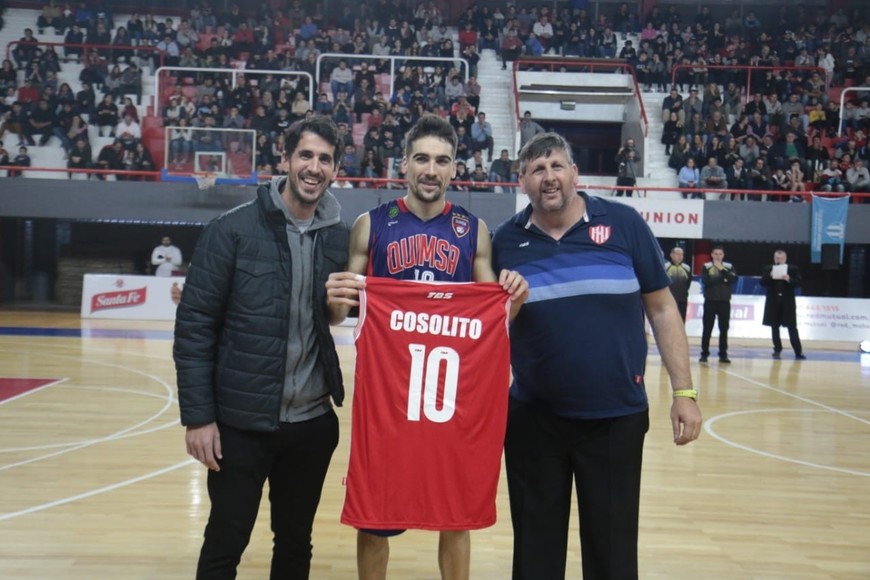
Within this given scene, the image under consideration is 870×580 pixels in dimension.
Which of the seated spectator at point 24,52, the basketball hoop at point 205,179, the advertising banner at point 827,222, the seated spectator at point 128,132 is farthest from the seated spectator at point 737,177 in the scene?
the seated spectator at point 24,52

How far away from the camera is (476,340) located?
3.20 metres

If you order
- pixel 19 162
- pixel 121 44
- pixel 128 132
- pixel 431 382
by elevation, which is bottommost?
pixel 431 382

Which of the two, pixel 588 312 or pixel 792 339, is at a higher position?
pixel 588 312

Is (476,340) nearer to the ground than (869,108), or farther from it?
nearer to the ground

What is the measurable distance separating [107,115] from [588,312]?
19038mm

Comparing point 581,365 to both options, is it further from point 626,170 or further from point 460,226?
point 626,170

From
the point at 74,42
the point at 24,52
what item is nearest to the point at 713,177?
the point at 74,42

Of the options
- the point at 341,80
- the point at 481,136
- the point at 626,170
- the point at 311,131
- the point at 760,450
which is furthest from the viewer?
the point at 341,80

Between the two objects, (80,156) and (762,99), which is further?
(762,99)

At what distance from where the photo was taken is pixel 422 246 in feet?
10.8

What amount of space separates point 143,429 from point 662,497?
14.3ft

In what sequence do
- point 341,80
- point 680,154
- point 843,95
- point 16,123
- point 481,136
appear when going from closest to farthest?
point 16,123
point 680,154
point 481,136
point 843,95
point 341,80

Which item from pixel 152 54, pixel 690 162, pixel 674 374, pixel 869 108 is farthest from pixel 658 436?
pixel 152 54

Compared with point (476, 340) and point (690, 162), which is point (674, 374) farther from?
point (690, 162)
